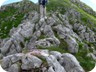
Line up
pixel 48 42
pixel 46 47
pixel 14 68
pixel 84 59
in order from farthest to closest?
pixel 48 42 → pixel 84 59 → pixel 46 47 → pixel 14 68

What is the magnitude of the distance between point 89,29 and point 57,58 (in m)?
83.8

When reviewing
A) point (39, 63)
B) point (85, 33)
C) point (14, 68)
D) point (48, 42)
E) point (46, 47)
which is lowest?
point (85, 33)

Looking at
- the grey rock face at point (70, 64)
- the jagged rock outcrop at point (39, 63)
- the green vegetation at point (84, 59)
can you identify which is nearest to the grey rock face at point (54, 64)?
the jagged rock outcrop at point (39, 63)

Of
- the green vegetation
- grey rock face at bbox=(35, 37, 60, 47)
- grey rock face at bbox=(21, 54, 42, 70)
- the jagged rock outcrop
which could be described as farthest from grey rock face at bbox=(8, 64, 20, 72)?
grey rock face at bbox=(35, 37, 60, 47)

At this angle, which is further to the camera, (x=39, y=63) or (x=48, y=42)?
(x=48, y=42)

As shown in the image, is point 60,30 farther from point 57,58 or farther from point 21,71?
point 21,71

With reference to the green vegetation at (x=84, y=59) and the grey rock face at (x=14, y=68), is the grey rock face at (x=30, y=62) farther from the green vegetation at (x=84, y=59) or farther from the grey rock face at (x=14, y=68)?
the green vegetation at (x=84, y=59)

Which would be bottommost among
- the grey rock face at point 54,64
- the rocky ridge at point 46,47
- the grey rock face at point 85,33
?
the grey rock face at point 85,33

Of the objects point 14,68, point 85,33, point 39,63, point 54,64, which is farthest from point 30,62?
point 85,33

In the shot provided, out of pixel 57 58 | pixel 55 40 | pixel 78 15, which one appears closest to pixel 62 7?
pixel 78 15

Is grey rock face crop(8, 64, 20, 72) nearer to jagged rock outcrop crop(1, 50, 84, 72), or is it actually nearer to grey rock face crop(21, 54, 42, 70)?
jagged rock outcrop crop(1, 50, 84, 72)

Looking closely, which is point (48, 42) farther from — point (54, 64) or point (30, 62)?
point (30, 62)

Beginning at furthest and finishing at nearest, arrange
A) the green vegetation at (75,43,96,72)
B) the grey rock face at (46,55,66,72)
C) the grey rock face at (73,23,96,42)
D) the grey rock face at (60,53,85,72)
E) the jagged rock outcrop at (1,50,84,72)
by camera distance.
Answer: the grey rock face at (73,23,96,42) < the green vegetation at (75,43,96,72) < the grey rock face at (60,53,85,72) < the grey rock face at (46,55,66,72) < the jagged rock outcrop at (1,50,84,72)

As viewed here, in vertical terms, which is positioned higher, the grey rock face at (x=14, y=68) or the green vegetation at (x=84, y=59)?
the grey rock face at (x=14, y=68)
